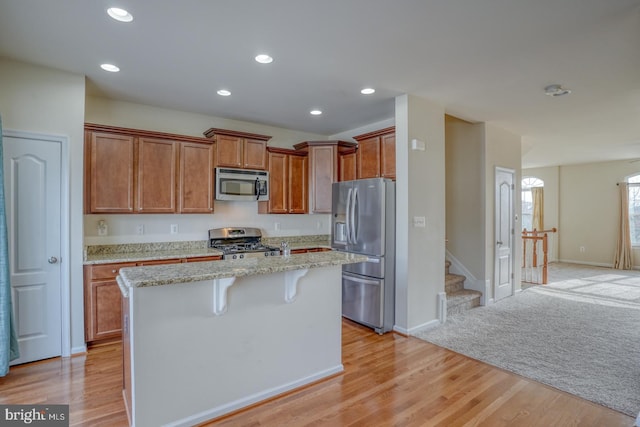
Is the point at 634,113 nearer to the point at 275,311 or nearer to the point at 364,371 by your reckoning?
the point at 364,371

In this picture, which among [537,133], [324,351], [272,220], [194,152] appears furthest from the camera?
[537,133]

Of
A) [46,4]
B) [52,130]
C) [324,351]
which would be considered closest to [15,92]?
[52,130]

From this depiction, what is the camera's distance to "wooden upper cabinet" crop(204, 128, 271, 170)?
4.46 m

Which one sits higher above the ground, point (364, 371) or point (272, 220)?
point (272, 220)

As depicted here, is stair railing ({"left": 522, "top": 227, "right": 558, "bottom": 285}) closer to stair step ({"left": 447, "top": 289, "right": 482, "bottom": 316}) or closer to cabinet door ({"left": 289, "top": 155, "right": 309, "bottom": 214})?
stair step ({"left": 447, "top": 289, "right": 482, "bottom": 316})

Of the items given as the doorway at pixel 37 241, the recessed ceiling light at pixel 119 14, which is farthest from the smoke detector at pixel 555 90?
the doorway at pixel 37 241

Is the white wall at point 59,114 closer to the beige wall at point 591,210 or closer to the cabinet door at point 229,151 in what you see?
the cabinet door at point 229,151

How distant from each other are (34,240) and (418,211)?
13.0ft

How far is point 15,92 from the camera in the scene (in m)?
3.07

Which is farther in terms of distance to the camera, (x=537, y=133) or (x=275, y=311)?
(x=537, y=133)

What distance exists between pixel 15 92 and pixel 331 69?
115 inches

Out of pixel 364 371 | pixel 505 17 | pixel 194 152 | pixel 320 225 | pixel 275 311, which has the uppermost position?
pixel 505 17

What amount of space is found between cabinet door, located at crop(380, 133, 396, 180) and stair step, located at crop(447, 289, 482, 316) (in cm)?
201

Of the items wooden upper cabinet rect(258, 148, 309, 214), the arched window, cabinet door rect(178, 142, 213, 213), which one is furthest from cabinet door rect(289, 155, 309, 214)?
the arched window
